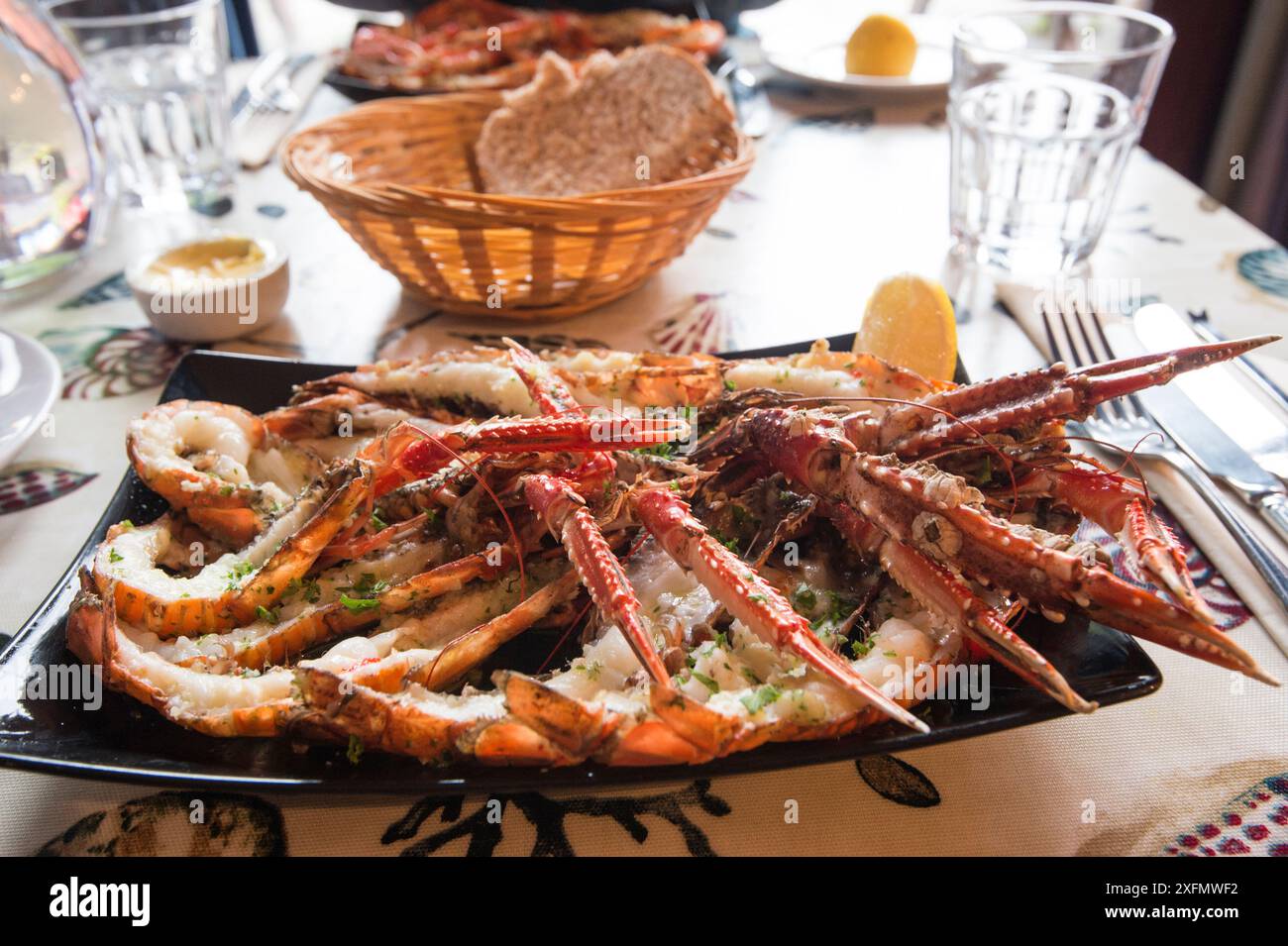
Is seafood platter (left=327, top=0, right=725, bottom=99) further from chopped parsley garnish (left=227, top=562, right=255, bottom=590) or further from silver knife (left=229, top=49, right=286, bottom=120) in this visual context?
chopped parsley garnish (left=227, top=562, right=255, bottom=590)

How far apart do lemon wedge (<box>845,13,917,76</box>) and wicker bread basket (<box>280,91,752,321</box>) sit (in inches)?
42.0

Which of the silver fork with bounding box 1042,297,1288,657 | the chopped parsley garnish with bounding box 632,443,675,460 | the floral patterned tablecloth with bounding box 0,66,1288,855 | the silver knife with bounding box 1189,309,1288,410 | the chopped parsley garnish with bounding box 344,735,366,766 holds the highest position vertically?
the chopped parsley garnish with bounding box 632,443,675,460

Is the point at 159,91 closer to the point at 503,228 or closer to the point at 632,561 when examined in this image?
the point at 503,228

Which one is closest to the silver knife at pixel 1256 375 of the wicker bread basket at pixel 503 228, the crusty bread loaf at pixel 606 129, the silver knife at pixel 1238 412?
the silver knife at pixel 1238 412

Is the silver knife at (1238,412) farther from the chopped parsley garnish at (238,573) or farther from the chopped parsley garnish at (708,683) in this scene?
the chopped parsley garnish at (238,573)

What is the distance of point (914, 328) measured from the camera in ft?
5.57

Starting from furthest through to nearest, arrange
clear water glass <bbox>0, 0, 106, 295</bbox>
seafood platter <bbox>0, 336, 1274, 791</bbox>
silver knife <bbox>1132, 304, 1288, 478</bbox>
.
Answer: clear water glass <bbox>0, 0, 106, 295</bbox>, silver knife <bbox>1132, 304, 1288, 478</bbox>, seafood platter <bbox>0, 336, 1274, 791</bbox>

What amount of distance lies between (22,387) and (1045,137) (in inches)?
86.8

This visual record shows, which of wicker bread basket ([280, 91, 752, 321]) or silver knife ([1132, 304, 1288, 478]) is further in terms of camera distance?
wicker bread basket ([280, 91, 752, 321])

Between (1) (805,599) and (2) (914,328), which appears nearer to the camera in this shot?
(1) (805,599)

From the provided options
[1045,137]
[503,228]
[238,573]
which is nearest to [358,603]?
[238,573]

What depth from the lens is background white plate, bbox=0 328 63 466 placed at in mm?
1661

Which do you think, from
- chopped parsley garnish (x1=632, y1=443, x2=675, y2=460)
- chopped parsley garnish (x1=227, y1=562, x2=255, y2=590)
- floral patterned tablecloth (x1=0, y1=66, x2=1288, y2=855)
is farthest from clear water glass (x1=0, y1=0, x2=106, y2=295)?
chopped parsley garnish (x1=632, y1=443, x2=675, y2=460)
